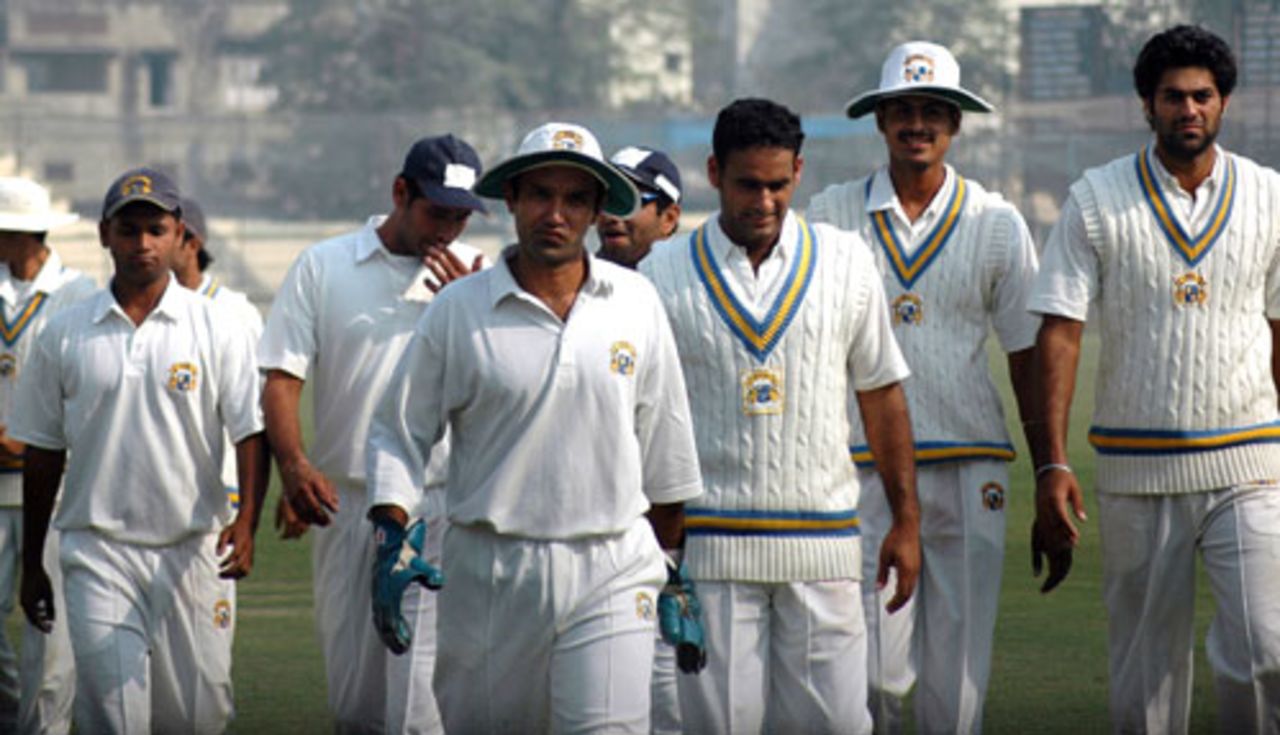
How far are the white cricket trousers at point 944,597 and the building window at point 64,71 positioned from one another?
57.4m

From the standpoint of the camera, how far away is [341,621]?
8.10 metres

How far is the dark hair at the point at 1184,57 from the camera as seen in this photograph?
296 inches

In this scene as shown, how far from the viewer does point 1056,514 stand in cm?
752

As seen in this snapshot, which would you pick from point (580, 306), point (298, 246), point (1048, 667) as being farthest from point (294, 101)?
point (580, 306)

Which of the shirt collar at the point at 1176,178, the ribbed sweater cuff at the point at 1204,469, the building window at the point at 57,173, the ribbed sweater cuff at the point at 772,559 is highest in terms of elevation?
the building window at the point at 57,173

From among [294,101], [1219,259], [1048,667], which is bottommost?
[1048,667]

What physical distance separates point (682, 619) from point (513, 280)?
901 mm

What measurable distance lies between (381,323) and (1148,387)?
89.5 inches

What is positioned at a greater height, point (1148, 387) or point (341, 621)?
point (1148, 387)

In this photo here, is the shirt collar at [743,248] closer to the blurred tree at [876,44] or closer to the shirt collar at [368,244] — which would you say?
the shirt collar at [368,244]

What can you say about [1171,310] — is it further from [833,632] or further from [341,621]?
[341,621]

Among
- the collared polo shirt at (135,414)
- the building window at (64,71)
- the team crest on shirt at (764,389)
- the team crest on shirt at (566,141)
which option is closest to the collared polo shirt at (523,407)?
the team crest on shirt at (566,141)

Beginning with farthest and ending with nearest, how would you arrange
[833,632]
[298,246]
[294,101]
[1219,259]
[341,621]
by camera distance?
[294,101] < [298,246] < [341,621] < [1219,259] < [833,632]

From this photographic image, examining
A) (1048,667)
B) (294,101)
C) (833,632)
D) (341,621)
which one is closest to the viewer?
(833,632)
